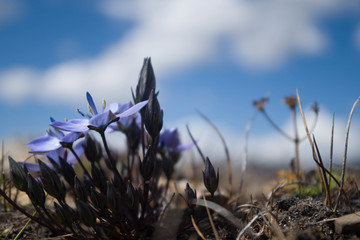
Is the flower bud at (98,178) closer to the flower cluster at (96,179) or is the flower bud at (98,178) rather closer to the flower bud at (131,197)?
the flower cluster at (96,179)

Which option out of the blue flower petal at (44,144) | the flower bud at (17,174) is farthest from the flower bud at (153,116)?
the flower bud at (17,174)

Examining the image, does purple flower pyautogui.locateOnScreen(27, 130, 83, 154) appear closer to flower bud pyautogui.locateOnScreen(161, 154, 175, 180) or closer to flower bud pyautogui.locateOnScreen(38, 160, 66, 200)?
flower bud pyautogui.locateOnScreen(38, 160, 66, 200)

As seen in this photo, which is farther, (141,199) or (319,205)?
(141,199)

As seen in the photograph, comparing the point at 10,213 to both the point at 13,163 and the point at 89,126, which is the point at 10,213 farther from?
the point at 89,126

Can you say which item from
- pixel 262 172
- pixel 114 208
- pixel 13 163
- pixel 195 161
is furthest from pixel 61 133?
pixel 262 172

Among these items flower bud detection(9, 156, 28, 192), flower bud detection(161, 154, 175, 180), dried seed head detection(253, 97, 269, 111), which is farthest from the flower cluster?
dried seed head detection(253, 97, 269, 111)

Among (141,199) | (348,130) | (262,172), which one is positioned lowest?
(262,172)
